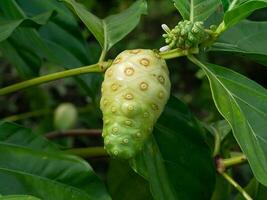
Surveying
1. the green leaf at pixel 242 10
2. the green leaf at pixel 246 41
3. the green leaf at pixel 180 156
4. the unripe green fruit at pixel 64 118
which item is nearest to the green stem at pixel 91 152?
the green leaf at pixel 180 156

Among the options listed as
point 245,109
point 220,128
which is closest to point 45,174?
point 245,109

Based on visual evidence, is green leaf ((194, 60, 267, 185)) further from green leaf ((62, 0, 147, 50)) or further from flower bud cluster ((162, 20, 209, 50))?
green leaf ((62, 0, 147, 50))

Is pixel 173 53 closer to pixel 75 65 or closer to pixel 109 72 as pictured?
pixel 109 72

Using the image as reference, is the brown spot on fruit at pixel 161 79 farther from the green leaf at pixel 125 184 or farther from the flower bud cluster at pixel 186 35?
the green leaf at pixel 125 184

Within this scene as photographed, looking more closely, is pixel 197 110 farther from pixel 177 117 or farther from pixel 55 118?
pixel 177 117

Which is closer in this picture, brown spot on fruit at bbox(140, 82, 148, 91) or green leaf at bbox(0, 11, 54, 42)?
brown spot on fruit at bbox(140, 82, 148, 91)

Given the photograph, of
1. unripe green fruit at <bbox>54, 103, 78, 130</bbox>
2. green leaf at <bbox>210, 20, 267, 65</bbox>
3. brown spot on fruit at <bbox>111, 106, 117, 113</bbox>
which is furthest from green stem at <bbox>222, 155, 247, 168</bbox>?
unripe green fruit at <bbox>54, 103, 78, 130</bbox>
